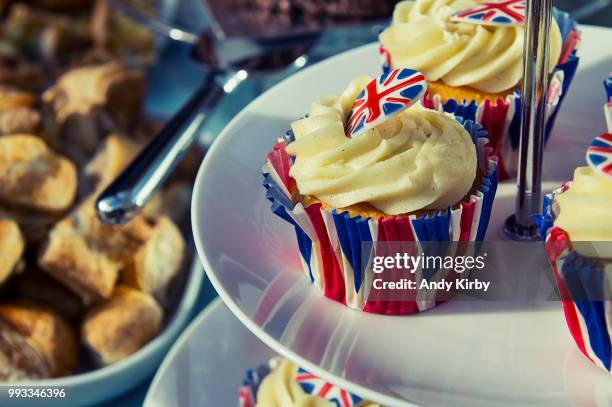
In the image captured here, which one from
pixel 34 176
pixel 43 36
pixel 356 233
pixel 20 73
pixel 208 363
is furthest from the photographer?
pixel 43 36

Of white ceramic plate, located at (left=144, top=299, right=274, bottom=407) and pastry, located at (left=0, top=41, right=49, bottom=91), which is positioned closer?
white ceramic plate, located at (left=144, top=299, right=274, bottom=407)

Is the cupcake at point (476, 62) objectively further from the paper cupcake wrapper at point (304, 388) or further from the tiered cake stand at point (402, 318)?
the paper cupcake wrapper at point (304, 388)

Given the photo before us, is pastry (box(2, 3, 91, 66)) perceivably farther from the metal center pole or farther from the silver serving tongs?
the metal center pole

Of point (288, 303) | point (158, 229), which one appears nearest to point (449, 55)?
point (288, 303)

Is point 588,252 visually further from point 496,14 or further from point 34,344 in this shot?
point 34,344

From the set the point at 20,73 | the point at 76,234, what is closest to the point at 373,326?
the point at 76,234

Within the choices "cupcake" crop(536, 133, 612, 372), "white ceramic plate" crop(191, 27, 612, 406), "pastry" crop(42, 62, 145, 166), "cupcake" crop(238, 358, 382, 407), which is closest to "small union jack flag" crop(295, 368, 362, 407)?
"cupcake" crop(238, 358, 382, 407)
